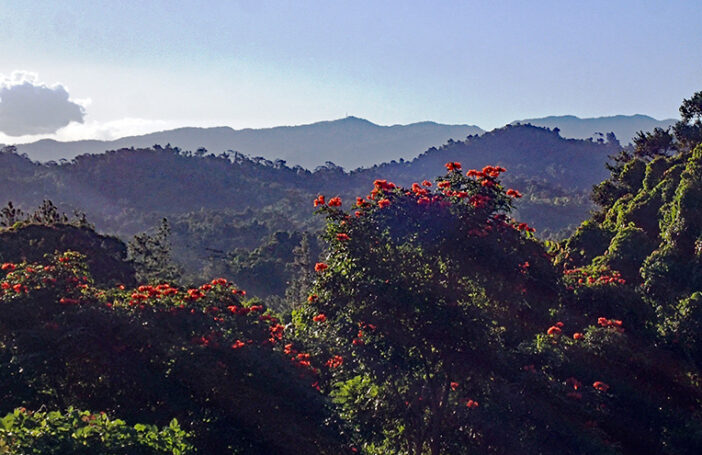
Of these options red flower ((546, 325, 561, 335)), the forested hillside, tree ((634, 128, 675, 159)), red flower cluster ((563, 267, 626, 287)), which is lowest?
the forested hillside

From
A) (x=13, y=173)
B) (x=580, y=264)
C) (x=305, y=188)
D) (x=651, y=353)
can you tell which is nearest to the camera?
(x=651, y=353)

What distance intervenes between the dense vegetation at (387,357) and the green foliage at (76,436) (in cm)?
158

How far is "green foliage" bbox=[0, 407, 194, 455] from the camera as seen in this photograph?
5.63 metres

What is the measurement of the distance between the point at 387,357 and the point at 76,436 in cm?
387

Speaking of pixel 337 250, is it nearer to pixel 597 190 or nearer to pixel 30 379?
pixel 30 379

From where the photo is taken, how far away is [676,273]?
37.3 feet

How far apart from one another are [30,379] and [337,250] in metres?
4.21

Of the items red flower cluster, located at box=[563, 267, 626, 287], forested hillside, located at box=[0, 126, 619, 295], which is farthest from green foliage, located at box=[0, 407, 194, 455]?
forested hillside, located at box=[0, 126, 619, 295]

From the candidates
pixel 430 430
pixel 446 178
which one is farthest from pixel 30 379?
pixel 446 178

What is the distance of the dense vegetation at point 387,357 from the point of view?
26.8 ft

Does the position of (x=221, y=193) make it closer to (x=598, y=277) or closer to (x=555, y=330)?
(x=598, y=277)

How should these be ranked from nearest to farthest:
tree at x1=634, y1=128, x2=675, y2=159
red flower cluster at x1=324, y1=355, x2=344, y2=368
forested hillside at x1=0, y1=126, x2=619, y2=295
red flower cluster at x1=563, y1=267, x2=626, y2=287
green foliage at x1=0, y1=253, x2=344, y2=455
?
green foliage at x1=0, y1=253, x2=344, y2=455 → red flower cluster at x1=324, y1=355, x2=344, y2=368 → red flower cluster at x1=563, y1=267, x2=626, y2=287 → tree at x1=634, y1=128, x2=675, y2=159 → forested hillside at x1=0, y1=126, x2=619, y2=295

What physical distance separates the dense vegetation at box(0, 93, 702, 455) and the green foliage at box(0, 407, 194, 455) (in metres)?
1.58

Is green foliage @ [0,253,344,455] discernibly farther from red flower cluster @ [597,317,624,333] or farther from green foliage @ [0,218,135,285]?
green foliage @ [0,218,135,285]
